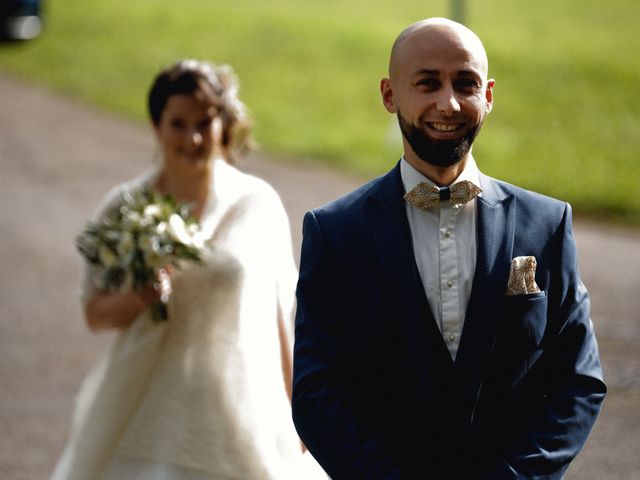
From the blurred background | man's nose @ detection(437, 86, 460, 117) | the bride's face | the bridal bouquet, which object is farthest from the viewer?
the blurred background

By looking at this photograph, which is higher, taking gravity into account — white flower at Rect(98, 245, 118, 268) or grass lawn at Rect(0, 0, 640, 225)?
white flower at Rect(98, 245, 118, 268)

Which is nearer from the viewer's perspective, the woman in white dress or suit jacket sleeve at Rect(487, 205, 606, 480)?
suit jacket sleeve at Rect(487, 205, 606, 480)

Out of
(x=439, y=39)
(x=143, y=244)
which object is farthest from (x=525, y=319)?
(x=143, y=244)

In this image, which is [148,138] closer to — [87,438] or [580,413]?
[87,438]

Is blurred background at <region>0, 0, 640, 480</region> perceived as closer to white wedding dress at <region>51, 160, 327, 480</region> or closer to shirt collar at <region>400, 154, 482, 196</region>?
white wedding dress at <region>51, 160, 327, 480</region>

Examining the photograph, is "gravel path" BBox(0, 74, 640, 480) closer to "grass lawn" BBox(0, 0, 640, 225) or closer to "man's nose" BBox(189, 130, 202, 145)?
"grass lawn" BBox(0, 0, 640, 225)

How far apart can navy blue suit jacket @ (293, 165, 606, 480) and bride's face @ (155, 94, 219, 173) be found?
6.97ft

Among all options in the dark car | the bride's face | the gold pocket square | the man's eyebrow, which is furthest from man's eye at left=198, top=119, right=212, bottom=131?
the dark car

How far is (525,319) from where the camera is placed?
268cm

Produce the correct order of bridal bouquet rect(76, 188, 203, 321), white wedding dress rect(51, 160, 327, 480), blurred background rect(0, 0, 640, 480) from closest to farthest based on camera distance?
1. white wedding dress rect(51, 160, 327, 480)
2. bridal bouquet rect(76, 188, 203, 321)
3. blurred background rect(0, 0, 640, 480)

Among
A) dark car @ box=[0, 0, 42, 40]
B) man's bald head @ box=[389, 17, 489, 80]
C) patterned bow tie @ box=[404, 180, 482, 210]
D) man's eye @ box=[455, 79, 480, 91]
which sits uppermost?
man's bald head @ box=[389, 17, 489, 80]

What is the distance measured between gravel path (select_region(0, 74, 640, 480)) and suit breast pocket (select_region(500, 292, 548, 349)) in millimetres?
3841

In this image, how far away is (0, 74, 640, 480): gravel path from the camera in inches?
271

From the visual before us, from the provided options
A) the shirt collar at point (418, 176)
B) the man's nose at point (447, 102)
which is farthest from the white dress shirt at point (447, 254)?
the man's nose at point (447, 102)
